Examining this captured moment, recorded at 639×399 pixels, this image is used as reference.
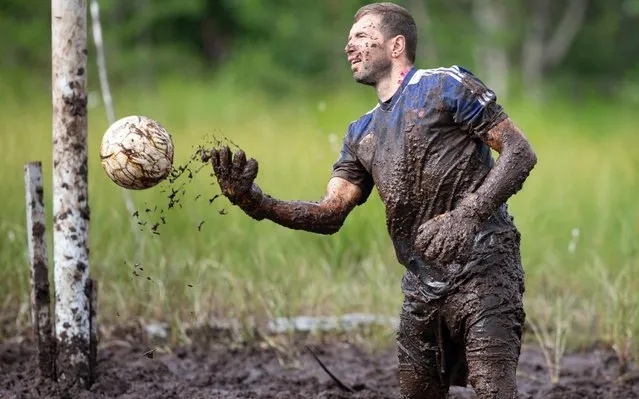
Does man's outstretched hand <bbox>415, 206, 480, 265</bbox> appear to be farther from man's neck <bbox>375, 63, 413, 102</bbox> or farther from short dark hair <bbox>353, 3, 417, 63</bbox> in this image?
short dark hair <bbox>353, 3, 417, 63</bbox>

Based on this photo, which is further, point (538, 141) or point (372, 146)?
point (538, 141)

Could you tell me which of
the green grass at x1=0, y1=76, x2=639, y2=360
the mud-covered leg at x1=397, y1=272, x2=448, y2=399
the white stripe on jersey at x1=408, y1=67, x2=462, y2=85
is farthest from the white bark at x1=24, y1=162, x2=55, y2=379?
the white stripe on jersey at x1=408, y1=67, x2=462, y2=85

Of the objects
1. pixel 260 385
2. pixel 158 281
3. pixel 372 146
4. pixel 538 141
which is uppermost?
pixel 538 141

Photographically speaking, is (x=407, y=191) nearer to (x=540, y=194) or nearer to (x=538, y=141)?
(x=540, y=194)

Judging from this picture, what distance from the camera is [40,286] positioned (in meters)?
4.81

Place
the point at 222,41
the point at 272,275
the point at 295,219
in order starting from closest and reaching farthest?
the point at 295,219 < the point at 272,275 < the point at 222,41

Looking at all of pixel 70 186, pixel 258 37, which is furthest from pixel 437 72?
pixel 258 37

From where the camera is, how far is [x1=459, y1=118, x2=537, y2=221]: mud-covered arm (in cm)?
367

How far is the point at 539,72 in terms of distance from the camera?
78.2 ft

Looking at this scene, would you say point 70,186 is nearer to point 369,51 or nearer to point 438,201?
point 369,51

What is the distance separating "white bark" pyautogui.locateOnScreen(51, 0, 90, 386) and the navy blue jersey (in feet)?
4.89

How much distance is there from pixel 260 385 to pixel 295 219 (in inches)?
57.5

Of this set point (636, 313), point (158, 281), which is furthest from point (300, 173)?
point (636, 313)

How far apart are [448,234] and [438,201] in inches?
13.9
